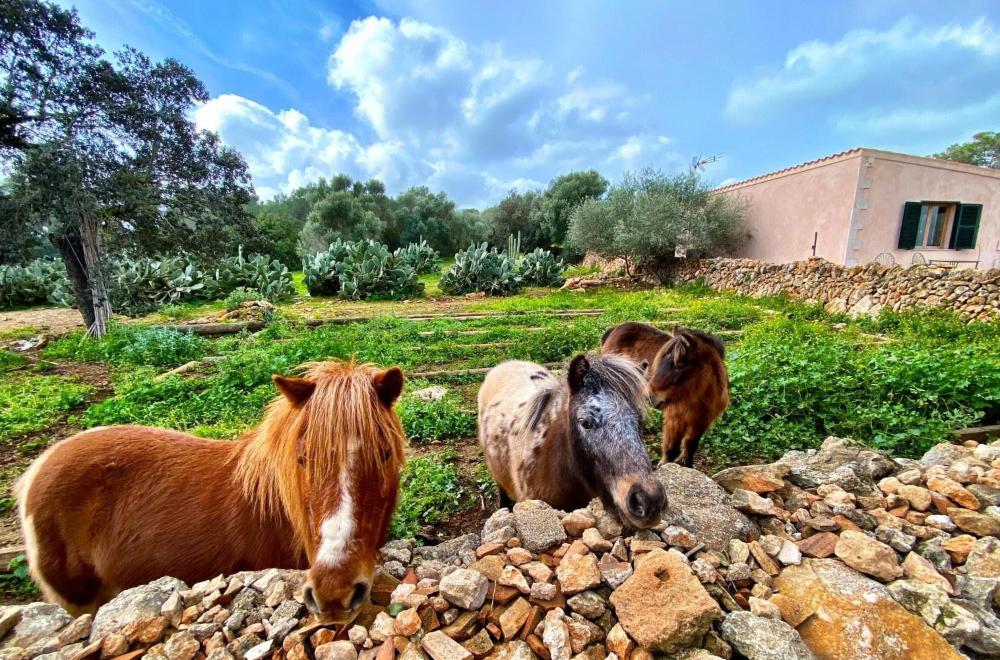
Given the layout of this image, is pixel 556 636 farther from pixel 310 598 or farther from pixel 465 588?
pixel 310 598

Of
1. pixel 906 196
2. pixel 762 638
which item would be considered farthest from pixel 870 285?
pixel 762 638

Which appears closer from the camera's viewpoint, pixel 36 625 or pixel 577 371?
pixel 36 625

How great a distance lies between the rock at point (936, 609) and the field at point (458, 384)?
249 centimetres

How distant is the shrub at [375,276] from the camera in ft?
49.0

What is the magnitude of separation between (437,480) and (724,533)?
8.07 feet

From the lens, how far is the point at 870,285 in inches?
419

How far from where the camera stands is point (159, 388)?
539 centimetres

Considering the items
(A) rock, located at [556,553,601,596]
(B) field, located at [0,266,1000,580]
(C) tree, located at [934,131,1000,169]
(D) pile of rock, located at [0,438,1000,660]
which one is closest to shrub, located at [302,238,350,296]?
(B) field, located at [0,266,1000,580]

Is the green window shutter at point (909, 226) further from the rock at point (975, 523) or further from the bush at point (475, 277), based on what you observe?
the rock at point (975, 523)

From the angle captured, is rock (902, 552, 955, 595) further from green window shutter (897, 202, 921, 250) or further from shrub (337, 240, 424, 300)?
green window shutter (897, 202, 921, 250)

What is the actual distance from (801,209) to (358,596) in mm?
18945

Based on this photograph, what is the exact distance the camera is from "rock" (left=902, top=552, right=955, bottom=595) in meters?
1.61

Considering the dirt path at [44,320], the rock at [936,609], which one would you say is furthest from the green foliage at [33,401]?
the rock at [936,609]

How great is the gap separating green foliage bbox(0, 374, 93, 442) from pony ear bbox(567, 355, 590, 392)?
6.05 m
